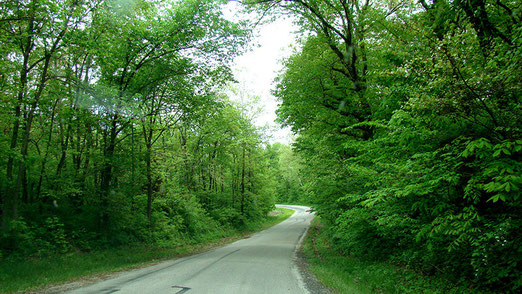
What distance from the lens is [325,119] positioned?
11.7 metres

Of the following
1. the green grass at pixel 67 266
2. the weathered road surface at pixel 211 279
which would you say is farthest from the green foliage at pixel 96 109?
the weathered road surface at pixel 211 279

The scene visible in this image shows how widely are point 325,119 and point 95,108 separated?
9980 mm

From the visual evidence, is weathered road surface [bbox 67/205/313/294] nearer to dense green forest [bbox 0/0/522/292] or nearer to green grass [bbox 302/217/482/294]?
green grass [bbox 302/217/482/294]

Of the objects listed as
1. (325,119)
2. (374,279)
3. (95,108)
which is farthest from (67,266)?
(325,119)

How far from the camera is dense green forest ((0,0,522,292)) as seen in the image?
4324 mm

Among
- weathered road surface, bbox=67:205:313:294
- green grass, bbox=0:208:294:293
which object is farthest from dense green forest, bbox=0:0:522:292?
weathered road surface, bbox=67:205:313:294

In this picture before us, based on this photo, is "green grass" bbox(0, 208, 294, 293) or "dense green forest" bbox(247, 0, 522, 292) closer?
"dense green forest" bbox(247, 0, 522, 292)

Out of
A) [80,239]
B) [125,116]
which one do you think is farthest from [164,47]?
[80,239]

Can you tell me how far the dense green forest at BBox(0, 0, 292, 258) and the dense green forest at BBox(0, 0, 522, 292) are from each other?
0.30 feet

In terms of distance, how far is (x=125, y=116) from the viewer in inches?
474

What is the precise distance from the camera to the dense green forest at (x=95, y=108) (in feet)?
29.6

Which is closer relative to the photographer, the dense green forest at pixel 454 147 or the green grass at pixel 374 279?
the dense green forest at pixel 454 147

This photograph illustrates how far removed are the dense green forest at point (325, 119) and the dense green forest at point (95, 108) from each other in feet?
0.30

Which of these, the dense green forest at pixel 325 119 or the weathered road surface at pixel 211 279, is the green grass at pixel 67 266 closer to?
the dense green forest at pixel 325 119
